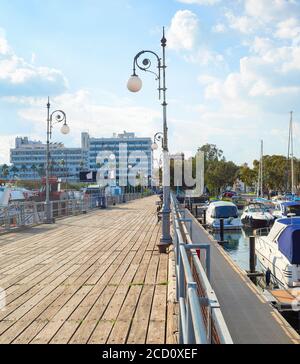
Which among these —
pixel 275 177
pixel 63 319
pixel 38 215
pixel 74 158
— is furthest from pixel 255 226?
pixel 74 158

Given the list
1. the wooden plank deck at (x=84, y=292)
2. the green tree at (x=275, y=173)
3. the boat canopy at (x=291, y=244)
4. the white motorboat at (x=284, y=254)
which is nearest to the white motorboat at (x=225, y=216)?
the white motorboat at (x=284, y=254)

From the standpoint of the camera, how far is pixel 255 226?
3766cm

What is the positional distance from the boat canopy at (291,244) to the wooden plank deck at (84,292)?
473 centimetres

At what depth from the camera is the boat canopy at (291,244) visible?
14355mm

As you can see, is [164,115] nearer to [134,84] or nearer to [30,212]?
[134,84]

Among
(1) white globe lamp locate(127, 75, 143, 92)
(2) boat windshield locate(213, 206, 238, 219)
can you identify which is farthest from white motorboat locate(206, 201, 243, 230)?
(1) white globe lamp locate(127, 75, 143, 92)

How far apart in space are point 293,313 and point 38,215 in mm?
13816

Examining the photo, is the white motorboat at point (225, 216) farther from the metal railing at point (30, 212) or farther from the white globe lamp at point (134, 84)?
the white globe lamp at point (134, 84)

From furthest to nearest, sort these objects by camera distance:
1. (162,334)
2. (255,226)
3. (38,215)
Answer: (255,226) → (38,215) → (162,334)

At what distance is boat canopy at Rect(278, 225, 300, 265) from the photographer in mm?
14355
